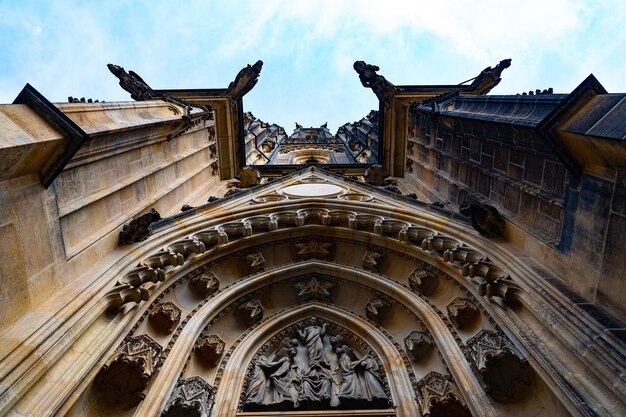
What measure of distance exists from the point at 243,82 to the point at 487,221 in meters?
16.4

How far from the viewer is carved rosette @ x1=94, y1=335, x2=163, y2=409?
672cm

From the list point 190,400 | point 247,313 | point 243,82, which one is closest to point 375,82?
point 243,82

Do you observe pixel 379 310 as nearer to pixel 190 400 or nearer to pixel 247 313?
pixel 247 313

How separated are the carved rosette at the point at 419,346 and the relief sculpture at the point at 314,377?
2.61 feet

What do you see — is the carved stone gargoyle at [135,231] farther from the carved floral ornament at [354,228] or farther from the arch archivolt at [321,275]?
the carved floral ornament at [354,228]

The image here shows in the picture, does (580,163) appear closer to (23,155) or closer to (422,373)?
(422,373)

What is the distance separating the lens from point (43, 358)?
5484mm

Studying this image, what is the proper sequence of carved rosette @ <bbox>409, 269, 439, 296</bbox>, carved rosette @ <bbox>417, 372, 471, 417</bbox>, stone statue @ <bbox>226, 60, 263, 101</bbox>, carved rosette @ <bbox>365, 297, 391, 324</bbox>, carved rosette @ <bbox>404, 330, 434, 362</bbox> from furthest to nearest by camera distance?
stone statue @ <bbox>226, 60, 263, 101</bbox>, carved rosette @ <bbox>365, 297, 391, 324</bbox>, carved rosette @ <bbox>409, 269, 439, 296</bbox>, carved rosette @ <bbox>404, 330, 434, 362</bbox>, carved rosette @ <bbox>417, 372, 471, 417</bbox>

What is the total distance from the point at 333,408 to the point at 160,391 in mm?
2988

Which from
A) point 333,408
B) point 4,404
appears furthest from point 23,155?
point 333,408

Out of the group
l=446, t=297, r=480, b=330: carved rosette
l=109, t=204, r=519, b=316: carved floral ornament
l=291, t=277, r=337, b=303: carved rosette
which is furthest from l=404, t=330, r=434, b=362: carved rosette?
l=291, t=277, r=337, b=303: carved rosette

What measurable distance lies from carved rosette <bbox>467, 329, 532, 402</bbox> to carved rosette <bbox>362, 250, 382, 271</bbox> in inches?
163

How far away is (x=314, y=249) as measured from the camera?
11.9 meters

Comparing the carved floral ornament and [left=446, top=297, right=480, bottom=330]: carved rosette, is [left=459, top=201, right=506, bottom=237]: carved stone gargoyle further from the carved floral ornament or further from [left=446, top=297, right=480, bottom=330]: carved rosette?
[left=446, top=297, right=480, bottom=330]: carved rosette
